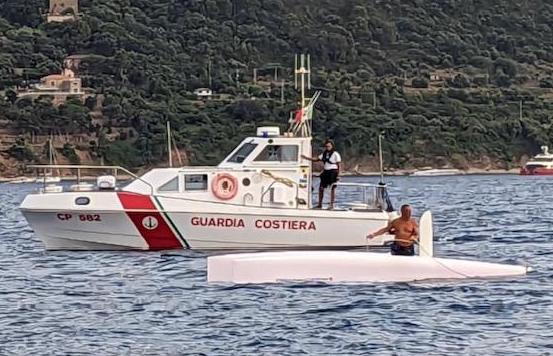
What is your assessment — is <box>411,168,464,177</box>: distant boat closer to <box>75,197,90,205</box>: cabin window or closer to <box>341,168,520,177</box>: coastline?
<box>341,168,520,177</box>: coastline

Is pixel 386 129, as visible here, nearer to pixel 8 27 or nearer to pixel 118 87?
pixel 118 87

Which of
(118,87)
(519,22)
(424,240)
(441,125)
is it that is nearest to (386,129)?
(441,125)

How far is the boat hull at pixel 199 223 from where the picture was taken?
112ft

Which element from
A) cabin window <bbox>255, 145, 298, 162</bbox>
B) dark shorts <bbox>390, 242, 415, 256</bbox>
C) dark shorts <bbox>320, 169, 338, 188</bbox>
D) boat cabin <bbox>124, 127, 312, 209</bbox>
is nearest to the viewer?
dark shorts <bbox>390, 242, 415, 256</bbox>

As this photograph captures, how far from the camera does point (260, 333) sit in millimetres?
23219

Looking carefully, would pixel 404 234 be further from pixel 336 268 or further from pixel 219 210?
pixel 219 210

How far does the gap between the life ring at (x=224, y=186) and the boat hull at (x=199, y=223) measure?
0.32 meters

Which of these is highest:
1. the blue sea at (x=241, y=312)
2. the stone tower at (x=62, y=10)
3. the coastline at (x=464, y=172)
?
the stone tower at (x=62, y=10)

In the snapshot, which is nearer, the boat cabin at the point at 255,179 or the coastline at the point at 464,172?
the boat cabin at the point at 255,179

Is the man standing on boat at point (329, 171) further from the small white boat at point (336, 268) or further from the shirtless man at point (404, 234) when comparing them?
the small white boat at point (336, 268)

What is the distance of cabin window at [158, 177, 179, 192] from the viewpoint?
113 ft

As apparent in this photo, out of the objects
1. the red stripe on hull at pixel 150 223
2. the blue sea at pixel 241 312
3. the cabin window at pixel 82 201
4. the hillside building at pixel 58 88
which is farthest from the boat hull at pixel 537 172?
the cabin window at pixel 82 201

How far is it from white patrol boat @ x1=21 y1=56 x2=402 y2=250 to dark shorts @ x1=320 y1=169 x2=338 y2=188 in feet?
1.60

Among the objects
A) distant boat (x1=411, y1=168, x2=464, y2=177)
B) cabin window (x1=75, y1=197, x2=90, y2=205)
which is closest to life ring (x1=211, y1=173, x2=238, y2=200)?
cabin window (x1=75, y1=197, x2=90, y2=205)
